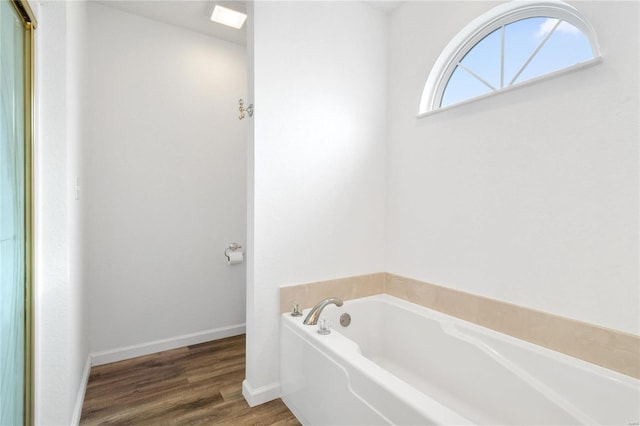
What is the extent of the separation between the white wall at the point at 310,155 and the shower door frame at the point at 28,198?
3.26 ft

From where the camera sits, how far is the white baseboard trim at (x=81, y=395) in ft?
5.64

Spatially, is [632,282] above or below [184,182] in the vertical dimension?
below

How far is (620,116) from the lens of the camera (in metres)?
1.32

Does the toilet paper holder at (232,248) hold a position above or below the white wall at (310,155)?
below

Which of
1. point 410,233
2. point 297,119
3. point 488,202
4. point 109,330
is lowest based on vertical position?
point 109,330

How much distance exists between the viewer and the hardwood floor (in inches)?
72.5

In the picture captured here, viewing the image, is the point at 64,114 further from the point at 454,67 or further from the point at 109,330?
the point at 454,67

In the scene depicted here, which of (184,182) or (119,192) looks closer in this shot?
(119,192)

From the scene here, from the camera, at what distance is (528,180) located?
1617 millimetres

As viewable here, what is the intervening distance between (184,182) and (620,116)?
2.77 m

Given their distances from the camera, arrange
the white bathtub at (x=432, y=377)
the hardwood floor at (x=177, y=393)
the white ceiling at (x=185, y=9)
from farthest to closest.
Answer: the white ceiling at (x=185, y=9) < the hardwood floor at (x=177, y=393) < the white bathtub at (x=432, y=377)

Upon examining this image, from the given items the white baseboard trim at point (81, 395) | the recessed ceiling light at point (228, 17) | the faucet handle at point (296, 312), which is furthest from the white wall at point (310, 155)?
the white baseboard trim at point (81, 395)

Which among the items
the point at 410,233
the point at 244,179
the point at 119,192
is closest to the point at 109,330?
the point at 119,192

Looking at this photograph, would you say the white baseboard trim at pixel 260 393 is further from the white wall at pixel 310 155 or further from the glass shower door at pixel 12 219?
the glass shower door at pixel 12 219
